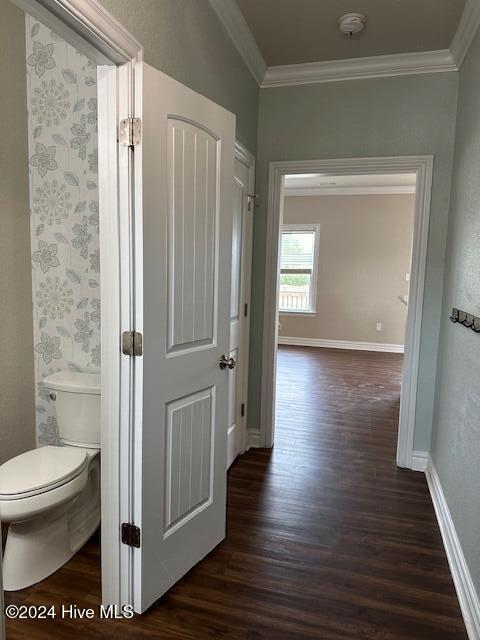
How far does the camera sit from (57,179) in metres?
2.18

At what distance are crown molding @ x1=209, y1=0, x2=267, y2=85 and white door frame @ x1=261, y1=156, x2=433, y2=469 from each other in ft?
2.04

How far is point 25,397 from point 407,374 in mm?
2422

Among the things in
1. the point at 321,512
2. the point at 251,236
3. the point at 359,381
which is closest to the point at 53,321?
the point at 251,236

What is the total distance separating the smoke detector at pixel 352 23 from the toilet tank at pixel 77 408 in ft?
7.82

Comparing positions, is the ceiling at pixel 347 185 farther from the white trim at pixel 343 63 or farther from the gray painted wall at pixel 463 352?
the gray painted wall at pixel 463 352

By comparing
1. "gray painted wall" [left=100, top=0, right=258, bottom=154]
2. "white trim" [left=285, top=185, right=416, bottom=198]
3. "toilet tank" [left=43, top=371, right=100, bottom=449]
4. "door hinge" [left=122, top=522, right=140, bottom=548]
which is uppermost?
"white trim" [left=285, top=185, right=416, bottom=198]

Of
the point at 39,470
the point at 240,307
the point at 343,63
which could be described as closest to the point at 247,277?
the point at 240,307

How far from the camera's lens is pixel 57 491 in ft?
5.91

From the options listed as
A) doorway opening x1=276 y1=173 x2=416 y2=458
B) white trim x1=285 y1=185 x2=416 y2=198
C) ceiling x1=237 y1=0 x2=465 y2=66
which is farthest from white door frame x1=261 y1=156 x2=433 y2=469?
white trim x1=285 y1=185 x2=416 y2=198

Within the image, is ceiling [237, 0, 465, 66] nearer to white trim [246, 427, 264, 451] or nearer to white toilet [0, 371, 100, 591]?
white toilet [0, 371, 100, 591]

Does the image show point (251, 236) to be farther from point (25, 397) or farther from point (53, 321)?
point (25, 397)

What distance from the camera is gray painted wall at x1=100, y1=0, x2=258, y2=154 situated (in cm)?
158

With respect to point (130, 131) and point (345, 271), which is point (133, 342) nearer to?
point (130, 131)

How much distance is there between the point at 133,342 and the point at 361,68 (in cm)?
249
